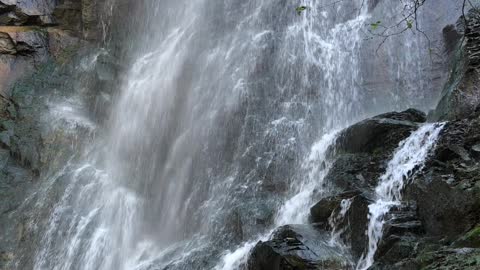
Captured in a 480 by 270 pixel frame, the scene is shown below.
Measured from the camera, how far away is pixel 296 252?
859 cm

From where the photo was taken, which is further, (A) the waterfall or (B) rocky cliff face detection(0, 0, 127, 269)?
(B) rocky cliff face detection(0, 0, 127, 269)

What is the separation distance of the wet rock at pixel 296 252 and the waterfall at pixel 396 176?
62 centimetres

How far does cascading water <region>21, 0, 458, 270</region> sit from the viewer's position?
13.3 m

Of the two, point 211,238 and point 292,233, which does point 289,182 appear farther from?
point 292,233

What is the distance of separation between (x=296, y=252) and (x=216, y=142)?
24.4ft

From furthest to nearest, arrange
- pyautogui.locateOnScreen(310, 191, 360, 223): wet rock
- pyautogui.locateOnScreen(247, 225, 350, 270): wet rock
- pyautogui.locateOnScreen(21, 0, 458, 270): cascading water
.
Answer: pyautogui.locateOnScreen(21, 0, 458, 270): cascading water → pyautogui.locateOnScreen(310, 191, 360, 223): wet rock → pyautogui.locateOnScreen(247, 225, 350, 270): wet rock

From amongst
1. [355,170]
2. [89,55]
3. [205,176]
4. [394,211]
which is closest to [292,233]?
[394,211]

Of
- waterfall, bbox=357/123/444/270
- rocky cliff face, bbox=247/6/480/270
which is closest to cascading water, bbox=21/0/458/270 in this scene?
rocky cliff face, bbox=247/6/480/270

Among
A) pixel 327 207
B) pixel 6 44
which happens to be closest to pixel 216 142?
pixel 327 207

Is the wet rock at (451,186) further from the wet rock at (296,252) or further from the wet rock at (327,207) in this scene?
the wet rock at (296,252)

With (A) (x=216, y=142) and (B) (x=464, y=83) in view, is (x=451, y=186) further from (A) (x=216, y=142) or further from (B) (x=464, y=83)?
(A) (x=216, y=142)

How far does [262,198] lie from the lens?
43.4 feet

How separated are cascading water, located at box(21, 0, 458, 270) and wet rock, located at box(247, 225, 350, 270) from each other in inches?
75.3

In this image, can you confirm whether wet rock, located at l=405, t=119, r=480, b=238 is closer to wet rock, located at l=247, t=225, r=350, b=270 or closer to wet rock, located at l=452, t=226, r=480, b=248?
wet rock, located at l=452, t=226, r=480, b=248
